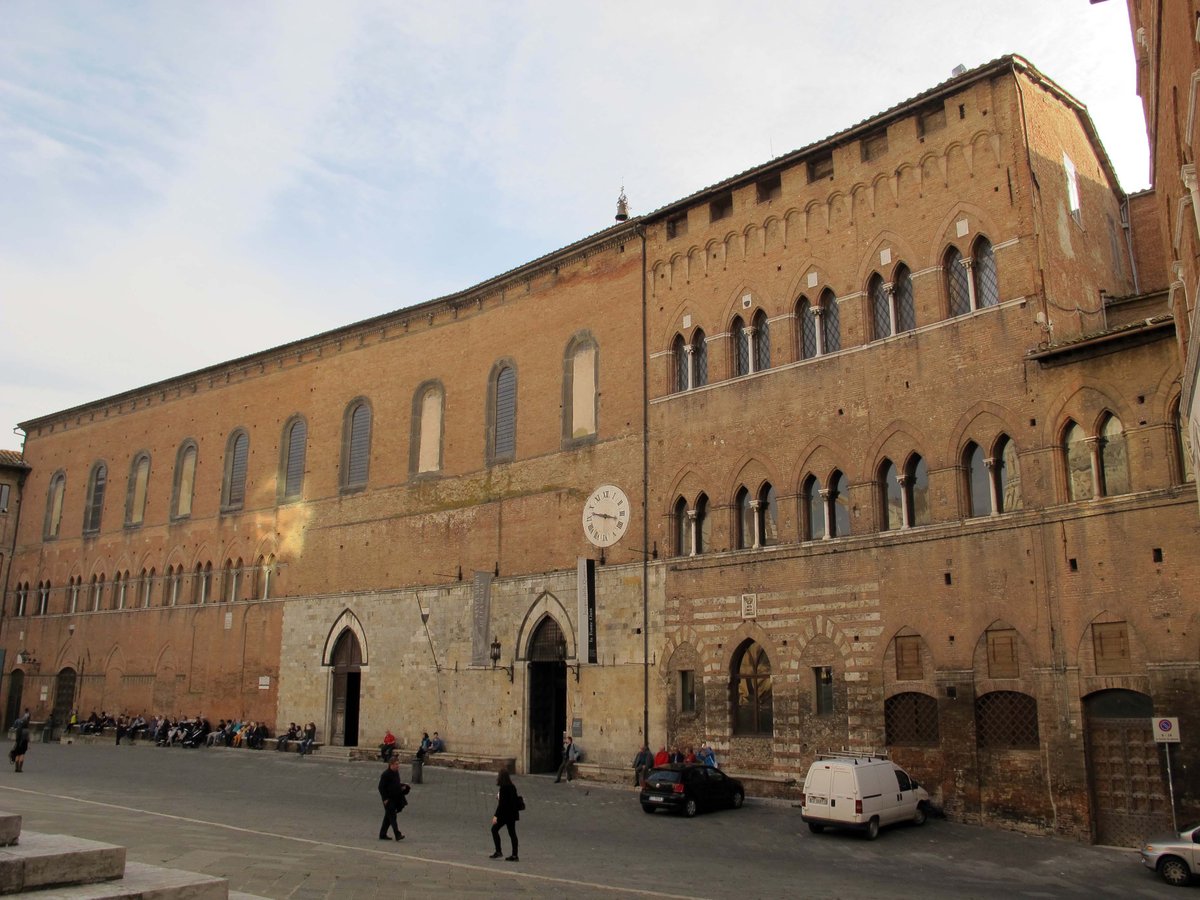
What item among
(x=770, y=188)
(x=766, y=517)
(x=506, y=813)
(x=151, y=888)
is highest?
(x=770, y=188)

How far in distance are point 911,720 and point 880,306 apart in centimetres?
900

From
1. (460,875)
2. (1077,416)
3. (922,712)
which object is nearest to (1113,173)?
(1077,416)

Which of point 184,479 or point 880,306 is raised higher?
point 880,306

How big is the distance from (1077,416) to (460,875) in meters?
13.5

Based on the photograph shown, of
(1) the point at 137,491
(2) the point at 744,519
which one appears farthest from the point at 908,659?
(1) the point at 137,491

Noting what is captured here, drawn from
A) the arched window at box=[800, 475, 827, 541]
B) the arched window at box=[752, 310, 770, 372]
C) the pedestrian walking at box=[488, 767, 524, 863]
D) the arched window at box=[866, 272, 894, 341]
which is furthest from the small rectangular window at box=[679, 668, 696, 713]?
the pedestrian walking at box=[488, 767, 524, 863]

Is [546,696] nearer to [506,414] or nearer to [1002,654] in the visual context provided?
[506,414]

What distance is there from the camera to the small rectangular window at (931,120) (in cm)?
2205

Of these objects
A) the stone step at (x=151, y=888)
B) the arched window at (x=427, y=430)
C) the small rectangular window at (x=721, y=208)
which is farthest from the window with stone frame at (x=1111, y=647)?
the arched window at (x=427, y=430)

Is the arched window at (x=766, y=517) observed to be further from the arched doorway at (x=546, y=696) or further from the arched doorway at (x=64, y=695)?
the arched doorway at (x=64, y=695)

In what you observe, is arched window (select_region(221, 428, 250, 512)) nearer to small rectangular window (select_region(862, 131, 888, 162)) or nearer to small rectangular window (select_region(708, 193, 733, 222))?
small rectangular window (select_region(708, 193, 733, 222))

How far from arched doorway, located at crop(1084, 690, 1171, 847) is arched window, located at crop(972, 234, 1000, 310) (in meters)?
8.01

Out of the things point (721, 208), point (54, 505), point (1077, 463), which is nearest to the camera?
point (1077, 463)

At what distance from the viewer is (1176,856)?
14.2 meters
